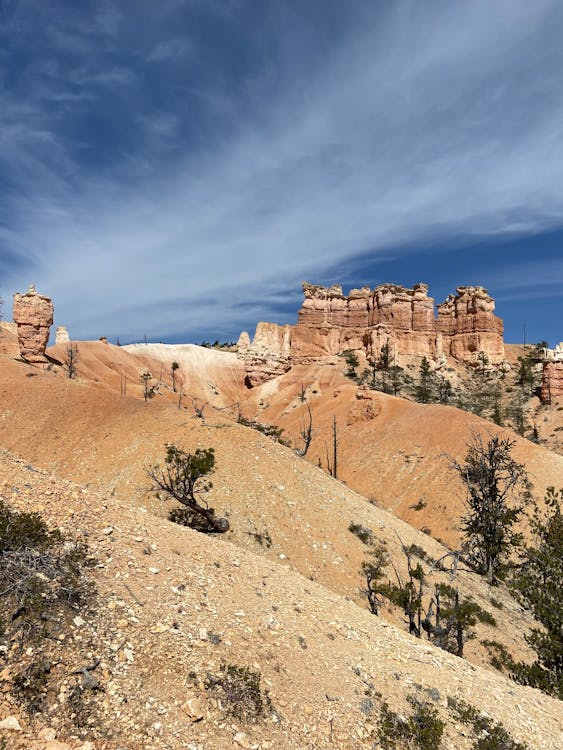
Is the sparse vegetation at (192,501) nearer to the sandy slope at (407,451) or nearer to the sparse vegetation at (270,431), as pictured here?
the sandy slope at (407,451)

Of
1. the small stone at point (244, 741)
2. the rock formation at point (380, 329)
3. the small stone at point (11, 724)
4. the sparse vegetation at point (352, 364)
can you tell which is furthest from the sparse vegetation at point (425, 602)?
the rock formation at point (380, 329)

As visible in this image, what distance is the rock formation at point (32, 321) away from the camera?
5234 cm

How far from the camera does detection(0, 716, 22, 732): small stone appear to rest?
406 centimetres

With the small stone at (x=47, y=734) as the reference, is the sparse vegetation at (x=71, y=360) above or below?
above

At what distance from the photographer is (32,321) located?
53156mm

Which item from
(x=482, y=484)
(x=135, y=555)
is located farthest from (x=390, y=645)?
(x=482, y=484)

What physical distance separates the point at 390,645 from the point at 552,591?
8.07m

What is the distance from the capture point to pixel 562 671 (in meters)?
11.6

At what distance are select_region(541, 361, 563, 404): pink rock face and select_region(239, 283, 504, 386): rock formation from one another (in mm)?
19968

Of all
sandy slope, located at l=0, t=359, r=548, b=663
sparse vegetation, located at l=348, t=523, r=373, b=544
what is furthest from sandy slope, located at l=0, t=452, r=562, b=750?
sparse vegetation, located at l=348, t=523, r=373, b=544

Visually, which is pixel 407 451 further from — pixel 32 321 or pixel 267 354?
pixel 267 354

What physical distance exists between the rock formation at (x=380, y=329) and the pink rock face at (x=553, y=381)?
786 inches

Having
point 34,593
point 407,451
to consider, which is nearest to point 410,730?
point 34,593

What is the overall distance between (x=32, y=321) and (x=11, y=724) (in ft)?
190
